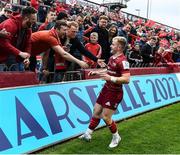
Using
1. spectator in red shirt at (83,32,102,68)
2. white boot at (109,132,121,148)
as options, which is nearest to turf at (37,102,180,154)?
white boot at (109,132,121,148)

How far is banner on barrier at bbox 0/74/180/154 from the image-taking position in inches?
232

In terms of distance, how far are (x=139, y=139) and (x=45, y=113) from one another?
194 centimetres

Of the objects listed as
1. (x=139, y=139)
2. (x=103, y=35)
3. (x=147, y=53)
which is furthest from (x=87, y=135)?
(x=147, y=53)

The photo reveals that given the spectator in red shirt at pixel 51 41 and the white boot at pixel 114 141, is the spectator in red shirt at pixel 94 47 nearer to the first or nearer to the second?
the spectator in red shirt at pixel 51 41

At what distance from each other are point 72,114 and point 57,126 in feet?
1.97

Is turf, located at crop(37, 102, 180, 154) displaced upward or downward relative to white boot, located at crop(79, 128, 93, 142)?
downward

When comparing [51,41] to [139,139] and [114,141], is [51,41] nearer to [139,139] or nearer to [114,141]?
[114,141]

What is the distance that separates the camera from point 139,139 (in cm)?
750

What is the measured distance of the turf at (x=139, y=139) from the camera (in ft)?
21.8

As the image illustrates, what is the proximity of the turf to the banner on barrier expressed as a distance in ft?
0.79

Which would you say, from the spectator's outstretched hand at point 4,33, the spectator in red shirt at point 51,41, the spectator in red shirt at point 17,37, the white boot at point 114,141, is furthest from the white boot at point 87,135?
the spectator's outstretched hand at point 4,33

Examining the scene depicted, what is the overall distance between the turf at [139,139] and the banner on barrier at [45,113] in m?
0.24

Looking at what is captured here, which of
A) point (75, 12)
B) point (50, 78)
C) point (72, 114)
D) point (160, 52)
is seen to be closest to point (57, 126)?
point (72, 114)

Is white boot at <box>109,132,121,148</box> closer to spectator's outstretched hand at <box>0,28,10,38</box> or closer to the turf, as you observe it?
the turf
